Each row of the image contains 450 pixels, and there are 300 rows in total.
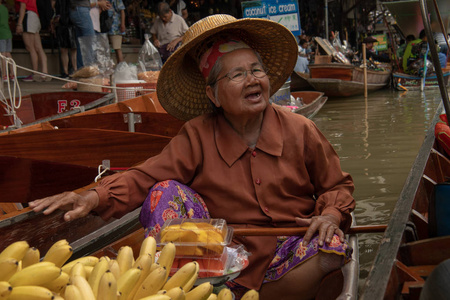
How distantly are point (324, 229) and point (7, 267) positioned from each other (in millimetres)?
1089

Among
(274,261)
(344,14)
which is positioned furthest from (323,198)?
(344,14)

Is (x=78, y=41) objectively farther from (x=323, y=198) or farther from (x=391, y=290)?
(x=391, y=290)

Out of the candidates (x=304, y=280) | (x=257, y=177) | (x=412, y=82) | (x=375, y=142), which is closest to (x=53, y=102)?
(x=375, y=142)

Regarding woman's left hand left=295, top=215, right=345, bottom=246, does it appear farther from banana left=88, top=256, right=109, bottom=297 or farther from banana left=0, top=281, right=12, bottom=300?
banana left=0, top=281, right=12, bottom=300

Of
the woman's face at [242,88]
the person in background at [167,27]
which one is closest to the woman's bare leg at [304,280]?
the woman's face at [242,88]

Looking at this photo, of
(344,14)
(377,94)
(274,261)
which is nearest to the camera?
(274,261)

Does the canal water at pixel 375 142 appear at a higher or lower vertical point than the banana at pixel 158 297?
lower

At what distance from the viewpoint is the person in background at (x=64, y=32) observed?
308 inches

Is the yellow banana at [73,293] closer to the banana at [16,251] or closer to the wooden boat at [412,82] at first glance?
the banana at [16,251]

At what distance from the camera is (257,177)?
2.05m

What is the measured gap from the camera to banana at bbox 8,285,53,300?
39.8 inches

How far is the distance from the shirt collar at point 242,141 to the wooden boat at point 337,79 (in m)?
9.15

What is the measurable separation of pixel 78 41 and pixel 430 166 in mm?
5878

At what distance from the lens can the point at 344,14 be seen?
20844mm
